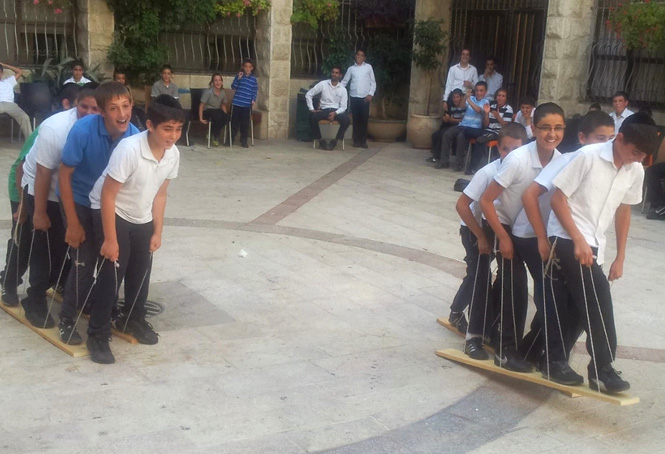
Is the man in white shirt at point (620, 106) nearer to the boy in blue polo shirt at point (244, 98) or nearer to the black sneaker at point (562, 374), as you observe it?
the boy in blue polo shirt at point (244, 98)

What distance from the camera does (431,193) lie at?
11492 millimetres

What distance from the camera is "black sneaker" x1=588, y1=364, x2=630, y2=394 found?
4.80m

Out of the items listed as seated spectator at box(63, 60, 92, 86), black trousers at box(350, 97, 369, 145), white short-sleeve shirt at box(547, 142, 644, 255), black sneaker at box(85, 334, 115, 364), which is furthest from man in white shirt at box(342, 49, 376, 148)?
white short-sleeve shirt at box(547, 142, 644, 255)

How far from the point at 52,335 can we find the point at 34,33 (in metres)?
10.1

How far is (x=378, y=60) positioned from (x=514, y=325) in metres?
11.5

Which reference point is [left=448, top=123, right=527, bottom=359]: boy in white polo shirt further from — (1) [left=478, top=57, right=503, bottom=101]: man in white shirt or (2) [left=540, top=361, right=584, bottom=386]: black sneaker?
(1) [left=478, top=57, right=503, bottom=101]: man in white shirt

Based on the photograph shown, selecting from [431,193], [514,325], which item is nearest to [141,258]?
[514,325]

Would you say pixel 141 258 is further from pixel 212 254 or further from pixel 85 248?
pixel 212 254

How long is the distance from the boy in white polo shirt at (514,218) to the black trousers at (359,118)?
10139 millimetres

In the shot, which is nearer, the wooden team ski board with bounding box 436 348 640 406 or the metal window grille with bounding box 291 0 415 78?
the wooden team ski board with bounding box 436 348 640 406

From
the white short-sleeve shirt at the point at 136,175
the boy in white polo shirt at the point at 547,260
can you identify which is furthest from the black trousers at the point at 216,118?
the boy in white polo shirt at the point at 547,260

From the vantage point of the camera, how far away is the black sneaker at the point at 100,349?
530 centimetres

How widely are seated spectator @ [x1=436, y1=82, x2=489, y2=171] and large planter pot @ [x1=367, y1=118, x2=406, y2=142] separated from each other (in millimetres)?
2923

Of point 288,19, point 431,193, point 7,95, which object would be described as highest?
point 288,19
